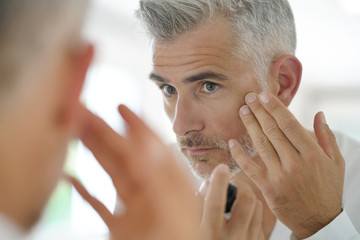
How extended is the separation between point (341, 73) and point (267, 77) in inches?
221

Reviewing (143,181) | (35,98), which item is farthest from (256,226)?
(35,98)

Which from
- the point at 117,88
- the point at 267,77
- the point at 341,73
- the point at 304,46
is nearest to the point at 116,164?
the point at 267,77

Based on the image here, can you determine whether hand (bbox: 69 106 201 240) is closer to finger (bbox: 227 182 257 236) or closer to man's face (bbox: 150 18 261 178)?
finger (bbox: 227 182 257 236)

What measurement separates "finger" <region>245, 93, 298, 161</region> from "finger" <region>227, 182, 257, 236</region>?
1.45 feet

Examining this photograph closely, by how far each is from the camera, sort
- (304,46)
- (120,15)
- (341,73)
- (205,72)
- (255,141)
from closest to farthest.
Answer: (255,141), (205,72), (120,15), (304,46), (341,73)

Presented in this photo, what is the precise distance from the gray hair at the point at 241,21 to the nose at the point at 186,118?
21 centimetres

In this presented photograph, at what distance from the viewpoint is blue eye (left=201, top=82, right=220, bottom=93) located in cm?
137

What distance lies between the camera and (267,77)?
4.74ft

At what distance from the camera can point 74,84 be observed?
29 centimetres

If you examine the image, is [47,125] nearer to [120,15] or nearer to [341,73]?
[120,15]

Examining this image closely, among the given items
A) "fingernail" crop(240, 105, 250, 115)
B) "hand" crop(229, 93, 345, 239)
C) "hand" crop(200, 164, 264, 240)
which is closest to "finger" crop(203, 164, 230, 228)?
"hand" crop(200, 164, 264, 240)

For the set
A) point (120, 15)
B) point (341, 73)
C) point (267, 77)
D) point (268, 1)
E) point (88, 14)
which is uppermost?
point (120, 15)

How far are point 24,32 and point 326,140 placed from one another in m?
1.08

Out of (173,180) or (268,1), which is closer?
(173,180)
